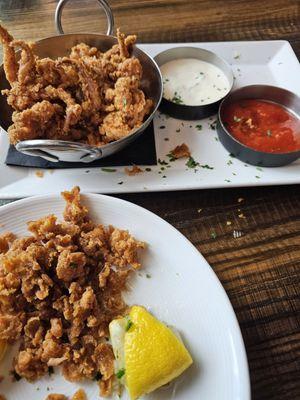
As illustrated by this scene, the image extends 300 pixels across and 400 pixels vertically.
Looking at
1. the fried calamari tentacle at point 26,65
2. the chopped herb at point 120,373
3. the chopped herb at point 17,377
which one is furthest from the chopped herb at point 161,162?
the chopped herb at point 17,377

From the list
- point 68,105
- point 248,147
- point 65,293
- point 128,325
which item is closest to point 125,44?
point 68,105

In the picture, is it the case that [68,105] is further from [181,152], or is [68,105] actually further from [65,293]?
[65,293]

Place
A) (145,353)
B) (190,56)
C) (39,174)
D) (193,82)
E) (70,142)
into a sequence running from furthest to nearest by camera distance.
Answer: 1. (190,56)
2. (193,82)
3. (39,174)
4. (70,142)
5. (145,353)

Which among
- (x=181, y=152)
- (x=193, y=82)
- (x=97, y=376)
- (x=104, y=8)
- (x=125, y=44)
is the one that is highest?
(x=104, y=8)

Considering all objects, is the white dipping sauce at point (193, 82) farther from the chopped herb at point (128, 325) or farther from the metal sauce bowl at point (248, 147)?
the chopped herb at point (128, 325)

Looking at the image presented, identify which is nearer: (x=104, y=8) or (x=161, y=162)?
(x=161, y=162)

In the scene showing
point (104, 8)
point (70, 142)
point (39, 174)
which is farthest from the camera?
point (104, 8)

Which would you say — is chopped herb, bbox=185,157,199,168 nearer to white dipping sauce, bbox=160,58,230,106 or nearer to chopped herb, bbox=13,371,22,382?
white dipping sauce, bbox=160,58,230,106
